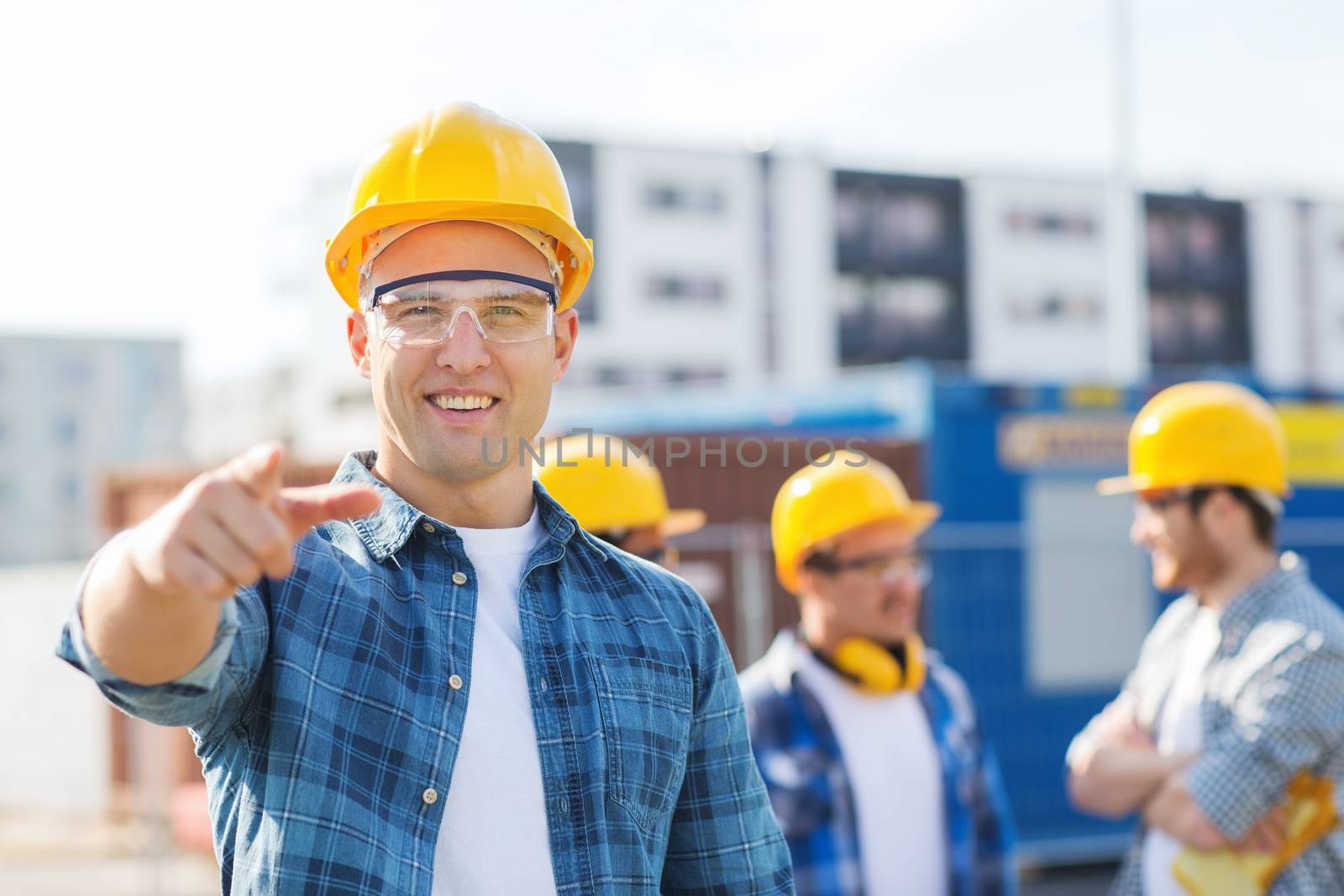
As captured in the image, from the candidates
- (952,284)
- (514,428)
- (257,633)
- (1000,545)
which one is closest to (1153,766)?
(514,428)

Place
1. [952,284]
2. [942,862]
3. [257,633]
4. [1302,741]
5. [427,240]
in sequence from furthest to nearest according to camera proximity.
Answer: [952,284], [942,862], [1302,741], [427,240], [257,633]

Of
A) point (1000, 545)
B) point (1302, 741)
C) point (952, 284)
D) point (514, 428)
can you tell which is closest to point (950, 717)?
point (1302, 741)

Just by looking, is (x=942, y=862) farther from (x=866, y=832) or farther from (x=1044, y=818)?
(x=1044, y=818)

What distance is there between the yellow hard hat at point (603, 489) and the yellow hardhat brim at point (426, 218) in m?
1.60

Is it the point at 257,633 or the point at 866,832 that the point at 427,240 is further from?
the point at 866,832

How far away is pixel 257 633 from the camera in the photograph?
1.60 metres

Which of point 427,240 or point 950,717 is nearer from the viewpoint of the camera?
point 427,240

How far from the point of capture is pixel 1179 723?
362 cm

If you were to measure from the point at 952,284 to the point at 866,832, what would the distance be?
50.6m

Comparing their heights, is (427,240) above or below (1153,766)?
above

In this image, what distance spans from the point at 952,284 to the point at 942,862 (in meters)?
50.6

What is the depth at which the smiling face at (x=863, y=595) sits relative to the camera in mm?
3885

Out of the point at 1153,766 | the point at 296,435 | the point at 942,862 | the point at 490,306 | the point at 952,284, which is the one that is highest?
the point at 952,284

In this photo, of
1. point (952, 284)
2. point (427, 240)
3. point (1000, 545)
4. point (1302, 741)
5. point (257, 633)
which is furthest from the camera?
point (952, 284)
